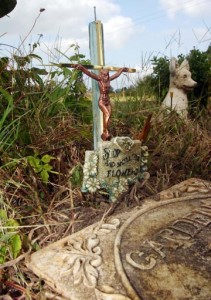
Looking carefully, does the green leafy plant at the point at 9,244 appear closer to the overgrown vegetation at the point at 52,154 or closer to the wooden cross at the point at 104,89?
the overgrown vegetation at the point at 52,154

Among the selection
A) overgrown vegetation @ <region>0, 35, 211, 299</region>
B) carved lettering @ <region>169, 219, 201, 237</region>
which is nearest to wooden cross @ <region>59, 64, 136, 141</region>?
overgrown vegetation @ <region>0, 35, 211, 299</region>

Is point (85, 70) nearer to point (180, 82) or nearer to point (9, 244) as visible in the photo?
point (9, 244)

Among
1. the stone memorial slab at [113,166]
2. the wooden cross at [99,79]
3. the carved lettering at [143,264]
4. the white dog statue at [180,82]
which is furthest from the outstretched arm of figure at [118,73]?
the white dog statue at [180,82]

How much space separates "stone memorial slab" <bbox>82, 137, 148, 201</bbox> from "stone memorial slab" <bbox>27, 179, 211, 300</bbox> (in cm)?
14

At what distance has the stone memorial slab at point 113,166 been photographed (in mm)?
1515

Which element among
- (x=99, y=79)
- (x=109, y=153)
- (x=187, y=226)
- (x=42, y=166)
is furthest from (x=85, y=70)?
(x=187, y=226)

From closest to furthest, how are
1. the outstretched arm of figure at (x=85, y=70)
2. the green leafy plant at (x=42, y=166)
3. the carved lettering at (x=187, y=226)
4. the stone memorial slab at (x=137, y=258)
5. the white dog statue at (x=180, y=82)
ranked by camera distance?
1. the stone memorial slab at (x=137, y=258)
2. the carved lettering at (x=187, y=226)
3. the outstretched arm of figure at (x=85, y=70)
4. the green leafy plant at (x=42, y=166)
5. the white dog statue at (x=180, y=82)

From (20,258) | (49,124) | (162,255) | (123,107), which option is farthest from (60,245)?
(123,107)

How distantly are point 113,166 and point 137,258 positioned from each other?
1.48 ft

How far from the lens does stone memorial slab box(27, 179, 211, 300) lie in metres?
1.07

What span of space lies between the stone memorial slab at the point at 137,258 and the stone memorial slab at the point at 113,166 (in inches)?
5.7

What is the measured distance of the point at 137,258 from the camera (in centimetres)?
118

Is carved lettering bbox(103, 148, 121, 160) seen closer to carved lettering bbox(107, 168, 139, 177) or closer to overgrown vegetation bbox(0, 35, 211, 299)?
carved lettering bbox(107, 168, 139, 177)

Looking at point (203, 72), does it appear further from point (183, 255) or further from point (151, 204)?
point (183, 255)
